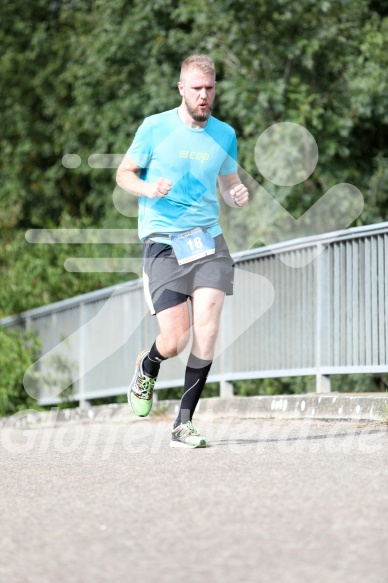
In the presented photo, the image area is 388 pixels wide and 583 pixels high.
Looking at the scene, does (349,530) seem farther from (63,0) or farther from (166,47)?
(63,0)

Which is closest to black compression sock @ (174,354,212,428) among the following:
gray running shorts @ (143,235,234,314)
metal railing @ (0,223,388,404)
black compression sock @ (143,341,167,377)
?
black compression sock @ (143,341,167,377)

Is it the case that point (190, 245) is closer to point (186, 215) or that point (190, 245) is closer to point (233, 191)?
point (186, 215)

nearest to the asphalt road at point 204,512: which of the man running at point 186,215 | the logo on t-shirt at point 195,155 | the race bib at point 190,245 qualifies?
the man running at point 186,215

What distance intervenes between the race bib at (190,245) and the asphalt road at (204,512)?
103 centimetres

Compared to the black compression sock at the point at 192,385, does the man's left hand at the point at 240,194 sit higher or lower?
higher

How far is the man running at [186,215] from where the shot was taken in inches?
274

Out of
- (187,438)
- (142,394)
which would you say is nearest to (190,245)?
(142,394)

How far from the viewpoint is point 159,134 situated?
7.02 metres

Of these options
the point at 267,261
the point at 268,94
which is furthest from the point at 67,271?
the point at 267,261

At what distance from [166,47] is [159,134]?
1251cm

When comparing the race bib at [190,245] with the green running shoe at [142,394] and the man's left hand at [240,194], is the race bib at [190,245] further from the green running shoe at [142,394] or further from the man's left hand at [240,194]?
the green running shoe at [142,394]

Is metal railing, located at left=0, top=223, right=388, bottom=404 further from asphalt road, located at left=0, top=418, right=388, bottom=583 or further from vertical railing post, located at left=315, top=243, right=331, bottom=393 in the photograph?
asphalt road, located at left=0, top=418, right=388, bottom=583

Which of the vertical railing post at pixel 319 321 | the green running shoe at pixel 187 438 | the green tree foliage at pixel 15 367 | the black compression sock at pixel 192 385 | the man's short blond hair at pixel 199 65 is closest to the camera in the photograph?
the man's short blond hair at pixel 199 65

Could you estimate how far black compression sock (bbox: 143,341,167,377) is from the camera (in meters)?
7.29
